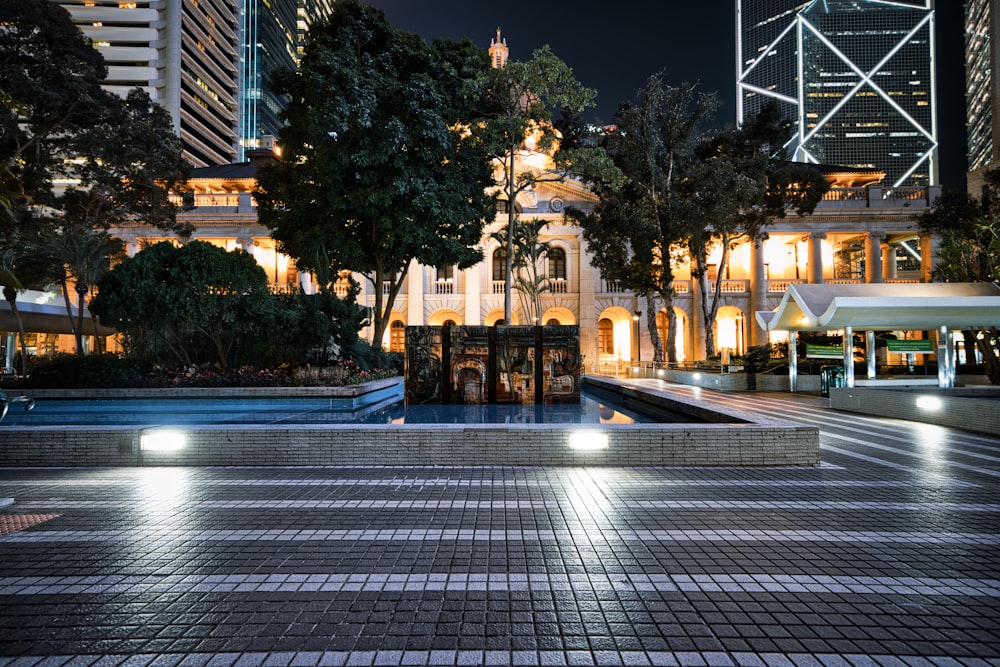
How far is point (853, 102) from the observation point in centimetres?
10238

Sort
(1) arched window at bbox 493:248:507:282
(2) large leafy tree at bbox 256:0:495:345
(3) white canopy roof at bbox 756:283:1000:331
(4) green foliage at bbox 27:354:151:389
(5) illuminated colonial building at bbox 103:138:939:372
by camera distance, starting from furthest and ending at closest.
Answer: (1) arched window at bbox 493:248:507:282
(5) illuminated colonial building at bbox 103:138:939:372
(2) large leafy tree at bbox 256:0:495:345
(4) green foliage at bbox 27:354:151:389
(3) white canopy roof at bbox 756:283:1000:331

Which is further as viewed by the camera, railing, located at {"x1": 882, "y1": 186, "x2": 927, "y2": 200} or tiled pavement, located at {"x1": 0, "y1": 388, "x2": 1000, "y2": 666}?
railing, located at {"x1": 882, "y1": 186, "x2": 927, "y2": 200}

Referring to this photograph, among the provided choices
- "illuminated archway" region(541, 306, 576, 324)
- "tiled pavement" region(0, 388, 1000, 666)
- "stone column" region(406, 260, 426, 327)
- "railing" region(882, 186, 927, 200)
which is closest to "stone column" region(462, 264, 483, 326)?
"stone column" region(406, 260, 426, 327)

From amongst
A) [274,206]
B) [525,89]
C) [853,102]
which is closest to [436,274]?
[274,206]

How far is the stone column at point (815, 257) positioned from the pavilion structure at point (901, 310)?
24113 mm

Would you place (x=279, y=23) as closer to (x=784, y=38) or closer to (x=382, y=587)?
(x=784, y=38)

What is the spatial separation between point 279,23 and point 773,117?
129m

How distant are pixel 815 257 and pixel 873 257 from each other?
13.4 ft

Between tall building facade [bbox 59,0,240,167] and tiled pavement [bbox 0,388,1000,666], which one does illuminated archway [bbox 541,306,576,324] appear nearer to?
tiled pavement [bbox 0,388,1000,666]

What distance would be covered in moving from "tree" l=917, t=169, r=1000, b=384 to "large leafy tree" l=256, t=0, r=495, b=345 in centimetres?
1715

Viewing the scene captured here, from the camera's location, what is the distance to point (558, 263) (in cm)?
4266

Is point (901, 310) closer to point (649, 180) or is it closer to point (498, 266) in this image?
point (649, 180)

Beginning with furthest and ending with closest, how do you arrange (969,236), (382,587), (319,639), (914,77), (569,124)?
1. (914,77)
2. (969,236)
3. (569,124)
4. (382,587)
5. (319,639)

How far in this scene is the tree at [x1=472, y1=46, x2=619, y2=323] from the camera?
18.5 meters
